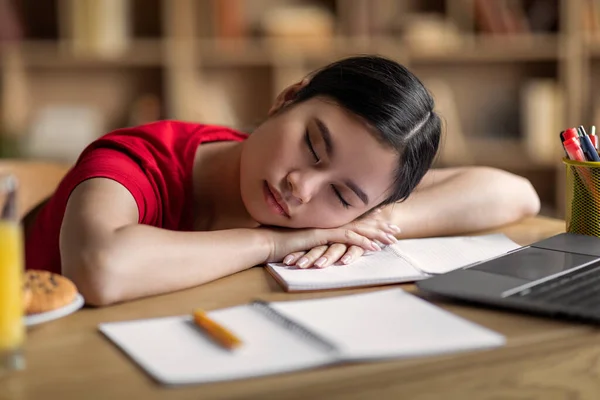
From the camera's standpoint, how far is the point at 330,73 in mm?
1237

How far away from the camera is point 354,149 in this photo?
3.74 ft

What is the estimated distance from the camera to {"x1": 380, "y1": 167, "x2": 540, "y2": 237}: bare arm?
1344 millimetres

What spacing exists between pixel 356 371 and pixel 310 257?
410 mm

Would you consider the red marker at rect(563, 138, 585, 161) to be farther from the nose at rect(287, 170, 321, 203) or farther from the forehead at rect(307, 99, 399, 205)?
the nose at rect(287, 170, 321, 203)

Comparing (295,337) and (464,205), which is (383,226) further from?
(295,337)

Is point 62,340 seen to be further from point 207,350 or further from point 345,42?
point 345,42

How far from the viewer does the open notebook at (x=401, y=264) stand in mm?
980

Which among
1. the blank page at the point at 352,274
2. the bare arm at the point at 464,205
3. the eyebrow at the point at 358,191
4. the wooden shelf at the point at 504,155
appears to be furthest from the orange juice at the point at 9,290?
the wooden shelf at the point at 504,155

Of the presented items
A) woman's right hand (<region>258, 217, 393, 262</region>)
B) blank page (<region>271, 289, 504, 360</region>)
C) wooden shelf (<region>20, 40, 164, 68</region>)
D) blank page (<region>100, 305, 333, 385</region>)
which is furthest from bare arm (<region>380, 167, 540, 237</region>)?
wooden shelf (<region>20, 40, 164, 68</region>)

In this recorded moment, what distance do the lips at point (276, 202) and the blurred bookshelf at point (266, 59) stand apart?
7.06 ft

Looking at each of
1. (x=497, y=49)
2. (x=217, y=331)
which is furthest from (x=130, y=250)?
(x=497, y=49)

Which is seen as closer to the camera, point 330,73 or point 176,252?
point 176,252

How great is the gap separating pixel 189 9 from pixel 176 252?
246 centimetres

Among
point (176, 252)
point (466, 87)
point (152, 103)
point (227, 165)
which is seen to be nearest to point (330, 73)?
point (227, 165)
